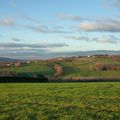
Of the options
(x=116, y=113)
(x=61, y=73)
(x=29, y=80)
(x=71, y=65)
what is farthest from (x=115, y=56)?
(x=116, y=113)

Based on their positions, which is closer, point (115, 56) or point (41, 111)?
point (41, 111)

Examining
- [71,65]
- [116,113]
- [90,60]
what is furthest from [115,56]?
[116,113]

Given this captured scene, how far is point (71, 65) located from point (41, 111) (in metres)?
104

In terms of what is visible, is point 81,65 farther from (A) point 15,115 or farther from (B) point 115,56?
(A) point 15,115

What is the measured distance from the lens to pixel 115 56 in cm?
13775

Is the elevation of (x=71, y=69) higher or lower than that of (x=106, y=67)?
lower

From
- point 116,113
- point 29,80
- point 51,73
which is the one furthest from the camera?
point 51,73

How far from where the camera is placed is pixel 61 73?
108125 millimetres

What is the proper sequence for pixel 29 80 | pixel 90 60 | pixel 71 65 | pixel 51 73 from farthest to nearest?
pixel 90 60, pixel 71 65, pixel 51 73, pixel 29 80

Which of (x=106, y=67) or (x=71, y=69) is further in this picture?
(x=71, y=69)

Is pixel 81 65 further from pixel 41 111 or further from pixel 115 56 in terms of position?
pixel 41 111

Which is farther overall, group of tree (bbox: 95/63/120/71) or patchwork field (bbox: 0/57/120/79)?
group of tree (bbox: 95/63/120/71)

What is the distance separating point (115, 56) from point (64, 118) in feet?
403

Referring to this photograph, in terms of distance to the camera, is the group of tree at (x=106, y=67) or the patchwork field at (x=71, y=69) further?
the group of tree at (x=106, y=67)
